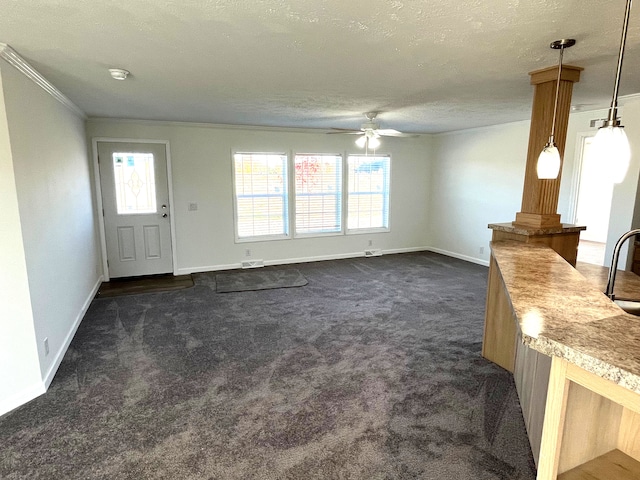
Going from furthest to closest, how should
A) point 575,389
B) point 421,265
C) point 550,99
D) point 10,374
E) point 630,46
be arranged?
point 421,265, point 550,99, point 10,374, point 630,46, point 575,389

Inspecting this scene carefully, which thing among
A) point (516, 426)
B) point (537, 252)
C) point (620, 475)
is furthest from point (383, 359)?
point (620, 475)

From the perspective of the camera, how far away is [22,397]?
2.51 metres

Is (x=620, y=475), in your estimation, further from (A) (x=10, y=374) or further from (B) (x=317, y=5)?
(A) (x=10, y=374)

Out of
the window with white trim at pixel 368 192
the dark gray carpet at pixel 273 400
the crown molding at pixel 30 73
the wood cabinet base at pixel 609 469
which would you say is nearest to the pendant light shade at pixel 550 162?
the wood cabinet base at pixel 609 469

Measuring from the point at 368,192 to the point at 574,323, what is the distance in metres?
5.94

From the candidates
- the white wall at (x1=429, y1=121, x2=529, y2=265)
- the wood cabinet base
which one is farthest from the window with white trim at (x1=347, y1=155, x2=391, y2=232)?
the wood cabinet base

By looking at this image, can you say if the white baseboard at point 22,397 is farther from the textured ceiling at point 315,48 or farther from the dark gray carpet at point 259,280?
the dark gray carpet at point 259,280

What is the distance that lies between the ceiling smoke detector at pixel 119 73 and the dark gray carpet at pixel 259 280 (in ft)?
9.33

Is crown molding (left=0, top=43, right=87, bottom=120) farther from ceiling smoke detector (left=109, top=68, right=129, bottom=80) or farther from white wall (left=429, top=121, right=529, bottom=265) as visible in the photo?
white wall (left=429, top=121, right=529, bottom=265)

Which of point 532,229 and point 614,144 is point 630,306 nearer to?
point 532,229

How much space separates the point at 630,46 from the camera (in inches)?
89.5

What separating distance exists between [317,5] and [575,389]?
72.1 inches

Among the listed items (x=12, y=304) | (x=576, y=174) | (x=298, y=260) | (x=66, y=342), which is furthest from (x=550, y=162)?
(x=298, y=260)

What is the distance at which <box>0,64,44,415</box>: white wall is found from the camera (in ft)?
7.63
